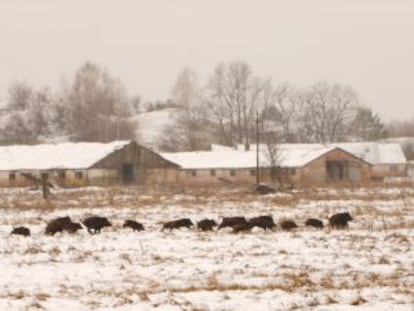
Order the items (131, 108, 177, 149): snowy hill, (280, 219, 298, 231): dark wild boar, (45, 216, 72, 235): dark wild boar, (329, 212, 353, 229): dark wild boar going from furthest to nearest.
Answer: (131, 108, 177, 149): snowy hill
(329, 212, 353, 229): dark wild boar
(280, 219, 298, 231): dark wild boar
(45, 216, 72, 235): dark wild boar

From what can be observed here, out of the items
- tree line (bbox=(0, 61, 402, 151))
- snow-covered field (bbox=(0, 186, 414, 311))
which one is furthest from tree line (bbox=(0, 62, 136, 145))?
snow-covered field (bbox=(0, 186, 414, 311))

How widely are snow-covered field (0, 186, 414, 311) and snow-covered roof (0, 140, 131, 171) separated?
4521 cm

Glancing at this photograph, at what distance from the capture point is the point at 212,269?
14.1 m

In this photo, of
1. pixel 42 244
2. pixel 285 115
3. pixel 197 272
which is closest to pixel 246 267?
pixel 197 272

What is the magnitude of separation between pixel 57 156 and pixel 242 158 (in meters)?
18.7

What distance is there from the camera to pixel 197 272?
13.8m

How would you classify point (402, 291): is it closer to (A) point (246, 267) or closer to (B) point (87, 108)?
(A) point (246, 267)

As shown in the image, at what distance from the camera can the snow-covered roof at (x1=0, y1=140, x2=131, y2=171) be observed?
69.8m

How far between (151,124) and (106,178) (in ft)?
205

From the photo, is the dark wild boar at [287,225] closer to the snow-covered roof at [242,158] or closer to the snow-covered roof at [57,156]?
the snow-covered roof at [57,156]

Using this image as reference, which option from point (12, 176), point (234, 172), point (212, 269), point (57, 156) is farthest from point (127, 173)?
point (212, 269)

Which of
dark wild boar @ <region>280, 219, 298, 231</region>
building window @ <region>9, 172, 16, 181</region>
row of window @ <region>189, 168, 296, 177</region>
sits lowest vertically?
dark wild boar @ <region>280, 219, 298, 231</region>

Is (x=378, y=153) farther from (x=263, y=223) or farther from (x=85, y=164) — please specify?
(x=263, y=223)

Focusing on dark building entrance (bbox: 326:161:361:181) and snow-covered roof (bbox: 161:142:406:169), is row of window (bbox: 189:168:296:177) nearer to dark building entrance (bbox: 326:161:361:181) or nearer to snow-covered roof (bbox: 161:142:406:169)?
snow-covered roof (bbox: 161:142:406:169)
